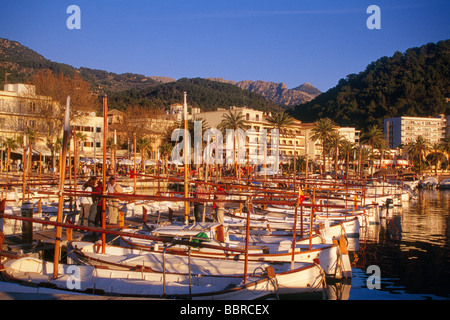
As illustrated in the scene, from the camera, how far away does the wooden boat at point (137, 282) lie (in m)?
10.8

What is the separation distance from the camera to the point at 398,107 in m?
152

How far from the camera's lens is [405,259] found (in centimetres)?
2136

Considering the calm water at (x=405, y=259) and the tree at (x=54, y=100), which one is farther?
the tree at (x=54, y=100)

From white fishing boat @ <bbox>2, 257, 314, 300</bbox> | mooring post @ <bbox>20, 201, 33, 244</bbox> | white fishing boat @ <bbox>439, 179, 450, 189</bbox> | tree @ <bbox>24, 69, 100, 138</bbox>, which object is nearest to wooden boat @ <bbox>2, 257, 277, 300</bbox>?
white fishing boat @ <bbox>2, 257, 314, 300</bbox>

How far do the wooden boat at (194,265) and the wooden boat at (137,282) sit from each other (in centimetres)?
29

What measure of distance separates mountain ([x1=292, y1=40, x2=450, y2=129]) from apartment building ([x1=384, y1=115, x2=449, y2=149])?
5.14 metres

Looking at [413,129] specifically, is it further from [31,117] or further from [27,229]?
[27,229]

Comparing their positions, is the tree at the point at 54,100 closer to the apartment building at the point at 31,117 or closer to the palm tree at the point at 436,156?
the apartment building at the point at 31,117

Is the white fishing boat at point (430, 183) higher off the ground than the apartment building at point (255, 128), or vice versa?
the apartment building at point (255, 128)

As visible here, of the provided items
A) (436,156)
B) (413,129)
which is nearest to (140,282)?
→ (436,156)

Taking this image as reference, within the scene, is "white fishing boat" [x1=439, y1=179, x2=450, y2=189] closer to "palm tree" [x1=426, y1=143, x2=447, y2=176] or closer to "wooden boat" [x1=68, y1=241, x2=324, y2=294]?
"palm tree" [x1=426, y1=143, x2=447, y2=176]

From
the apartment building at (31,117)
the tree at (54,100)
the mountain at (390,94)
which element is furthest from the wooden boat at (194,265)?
the mountain at (390,94)
